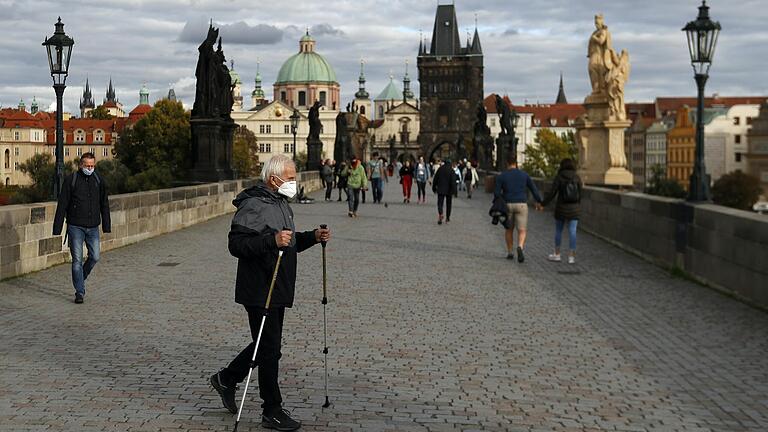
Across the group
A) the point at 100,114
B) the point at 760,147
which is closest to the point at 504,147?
the point at 760,147

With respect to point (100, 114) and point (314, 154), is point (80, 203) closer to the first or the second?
point (314, 154)

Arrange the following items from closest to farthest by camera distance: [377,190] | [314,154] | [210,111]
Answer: [210,111] < [377,190] < [314,154]

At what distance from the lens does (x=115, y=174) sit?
7962 cm

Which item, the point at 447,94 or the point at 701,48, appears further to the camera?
the point at 447,94

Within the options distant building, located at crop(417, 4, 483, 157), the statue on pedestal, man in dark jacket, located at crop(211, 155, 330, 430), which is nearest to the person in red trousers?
the statue on pedestal

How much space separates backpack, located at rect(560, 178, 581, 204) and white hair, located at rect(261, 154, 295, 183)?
984 centimetres

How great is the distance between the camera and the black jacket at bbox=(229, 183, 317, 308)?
6.02m

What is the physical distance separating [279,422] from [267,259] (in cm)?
89

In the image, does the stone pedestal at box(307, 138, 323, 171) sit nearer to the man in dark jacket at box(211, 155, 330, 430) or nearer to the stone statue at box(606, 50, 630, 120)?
the stone statue at box(606, 50, 630, 120)

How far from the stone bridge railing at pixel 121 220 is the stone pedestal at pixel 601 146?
843 centimetres

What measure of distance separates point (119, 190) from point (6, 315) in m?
65.5

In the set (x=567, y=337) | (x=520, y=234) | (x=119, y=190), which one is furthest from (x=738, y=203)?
(x=567, y=337)

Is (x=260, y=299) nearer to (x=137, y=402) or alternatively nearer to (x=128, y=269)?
(x=137, y=402)

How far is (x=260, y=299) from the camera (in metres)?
6.08
